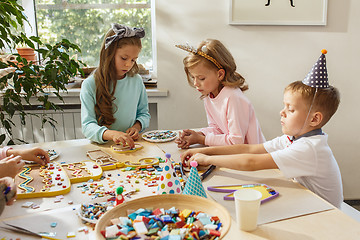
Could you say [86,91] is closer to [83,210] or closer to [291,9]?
[83,210]

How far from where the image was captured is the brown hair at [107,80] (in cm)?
181

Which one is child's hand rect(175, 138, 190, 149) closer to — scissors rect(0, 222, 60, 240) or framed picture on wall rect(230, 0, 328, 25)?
scissors rect(0, 222, 60, 240)

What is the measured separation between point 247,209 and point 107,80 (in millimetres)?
1240

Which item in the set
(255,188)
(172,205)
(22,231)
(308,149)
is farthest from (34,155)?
(308,149)

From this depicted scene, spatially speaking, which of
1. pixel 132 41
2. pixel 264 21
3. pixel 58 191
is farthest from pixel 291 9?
pixel 58 191

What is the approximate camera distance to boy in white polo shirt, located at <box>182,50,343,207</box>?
1.20 meters

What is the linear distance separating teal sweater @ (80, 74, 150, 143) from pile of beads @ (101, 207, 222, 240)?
1.02 metres

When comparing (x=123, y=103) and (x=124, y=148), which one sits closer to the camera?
(x=124, y=148)

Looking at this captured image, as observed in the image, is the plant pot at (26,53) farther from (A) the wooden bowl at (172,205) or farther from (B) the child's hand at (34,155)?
(A) the wooden bowl at (172,205)

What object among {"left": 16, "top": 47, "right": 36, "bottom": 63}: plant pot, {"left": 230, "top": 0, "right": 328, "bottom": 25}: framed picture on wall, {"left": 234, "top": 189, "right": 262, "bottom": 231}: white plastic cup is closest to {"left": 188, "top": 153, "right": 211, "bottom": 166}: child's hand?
{"left": 234, "top": 189, "right": 262, "bottom": 231}: white plastic cup

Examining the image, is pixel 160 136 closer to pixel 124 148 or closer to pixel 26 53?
pixel 124 148

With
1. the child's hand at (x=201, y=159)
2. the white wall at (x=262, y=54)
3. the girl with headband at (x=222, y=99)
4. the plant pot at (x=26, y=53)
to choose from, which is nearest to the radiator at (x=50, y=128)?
the plant pot at (x=26, y=53)

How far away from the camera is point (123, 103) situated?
6.36ft

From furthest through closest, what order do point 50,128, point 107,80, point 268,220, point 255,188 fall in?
point 50,128 → point 107,80 → point 255,188 → point 268,220
